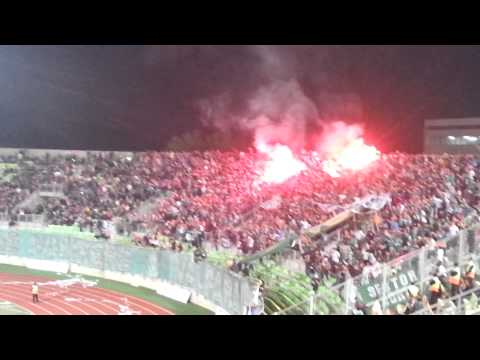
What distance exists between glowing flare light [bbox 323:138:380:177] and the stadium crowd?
5 cm

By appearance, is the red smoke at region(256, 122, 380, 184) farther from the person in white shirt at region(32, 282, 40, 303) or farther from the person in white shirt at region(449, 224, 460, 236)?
the person in white shirt at region(32, 282, 40, 303)

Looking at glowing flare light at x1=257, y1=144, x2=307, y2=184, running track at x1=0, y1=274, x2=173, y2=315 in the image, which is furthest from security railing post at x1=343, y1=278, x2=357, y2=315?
running track at x1=0, y1=274, x2=173, y2=315

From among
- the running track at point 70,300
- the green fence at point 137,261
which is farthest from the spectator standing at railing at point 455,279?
the running track at point 70,300

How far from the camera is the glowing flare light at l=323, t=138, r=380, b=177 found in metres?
4.71

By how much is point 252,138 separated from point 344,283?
1.36 m

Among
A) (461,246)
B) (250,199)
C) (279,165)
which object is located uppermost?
(279,165)

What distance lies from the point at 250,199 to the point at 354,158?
2.93 ft

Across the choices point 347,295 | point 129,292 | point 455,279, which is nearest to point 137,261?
point 129,292

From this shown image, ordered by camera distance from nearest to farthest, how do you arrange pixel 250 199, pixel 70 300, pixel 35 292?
pixel 250 199, pixel 70 300, pixel 35 292

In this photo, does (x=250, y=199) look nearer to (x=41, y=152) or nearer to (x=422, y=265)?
(x=422, y=265)

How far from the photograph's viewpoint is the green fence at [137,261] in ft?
15.6

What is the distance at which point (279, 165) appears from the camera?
4.83 metres

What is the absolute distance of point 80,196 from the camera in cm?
509
